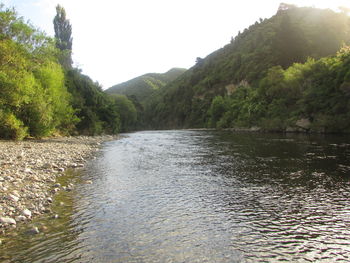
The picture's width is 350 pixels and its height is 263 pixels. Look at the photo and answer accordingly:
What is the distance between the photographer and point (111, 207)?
11258 millimetres

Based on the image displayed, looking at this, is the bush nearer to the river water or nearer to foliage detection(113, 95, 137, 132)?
the river water

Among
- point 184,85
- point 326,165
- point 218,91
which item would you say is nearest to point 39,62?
point 326,165

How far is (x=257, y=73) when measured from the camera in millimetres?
116312

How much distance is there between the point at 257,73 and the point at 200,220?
377 ft

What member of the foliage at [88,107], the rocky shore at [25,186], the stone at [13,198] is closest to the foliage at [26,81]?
the rocky shore at [25,186]

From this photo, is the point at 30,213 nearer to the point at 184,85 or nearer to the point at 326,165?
the point at 326,165

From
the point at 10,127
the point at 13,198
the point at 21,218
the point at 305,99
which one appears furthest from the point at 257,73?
the point at 21,218

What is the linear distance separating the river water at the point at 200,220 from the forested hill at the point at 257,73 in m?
49.9

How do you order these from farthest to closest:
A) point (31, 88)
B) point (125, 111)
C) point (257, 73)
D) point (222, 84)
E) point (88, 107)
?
point (222, 84) → point (125, 111) → point (257, 73) → point (88, 107) → point (31, 88)

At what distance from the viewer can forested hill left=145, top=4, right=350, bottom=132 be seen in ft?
259

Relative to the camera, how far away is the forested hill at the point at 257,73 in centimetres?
7881

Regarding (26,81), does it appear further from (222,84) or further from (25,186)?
(222,84)

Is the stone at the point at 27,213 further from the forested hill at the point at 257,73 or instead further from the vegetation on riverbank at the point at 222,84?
the forested hill at the point at 257,73

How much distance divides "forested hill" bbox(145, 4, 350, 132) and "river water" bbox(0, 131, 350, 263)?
164 ft
